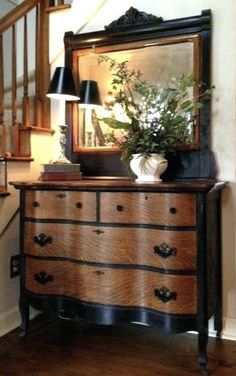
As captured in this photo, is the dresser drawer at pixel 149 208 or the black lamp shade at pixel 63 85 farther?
the black lamp shade at pixel 63 85

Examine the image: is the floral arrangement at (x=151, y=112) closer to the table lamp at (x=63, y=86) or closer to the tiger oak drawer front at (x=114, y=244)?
the table lamp at (x=63, y=86)

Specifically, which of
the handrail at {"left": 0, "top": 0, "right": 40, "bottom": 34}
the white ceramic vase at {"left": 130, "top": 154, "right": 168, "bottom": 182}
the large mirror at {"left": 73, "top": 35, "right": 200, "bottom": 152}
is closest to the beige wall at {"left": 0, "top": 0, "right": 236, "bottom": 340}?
the large mirror at {"left": 73, "top": 35, "right": 200, "bottom": 152}

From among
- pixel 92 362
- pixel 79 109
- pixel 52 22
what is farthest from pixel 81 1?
pixel 92 362

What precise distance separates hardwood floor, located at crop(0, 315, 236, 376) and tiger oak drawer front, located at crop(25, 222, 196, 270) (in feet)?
1.71

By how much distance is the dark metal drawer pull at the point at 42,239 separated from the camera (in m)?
2.11

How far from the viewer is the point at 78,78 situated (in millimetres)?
2559

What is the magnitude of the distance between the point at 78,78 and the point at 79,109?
0.69 ft

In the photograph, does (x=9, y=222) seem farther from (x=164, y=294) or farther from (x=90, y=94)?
(x=164, y=294)

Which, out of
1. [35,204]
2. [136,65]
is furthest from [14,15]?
[35,204]

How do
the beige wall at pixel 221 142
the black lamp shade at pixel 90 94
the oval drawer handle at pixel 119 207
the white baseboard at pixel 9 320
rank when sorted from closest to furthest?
the oval drawer handle at pixel 119 207 < the beige wall at pixel 221 142 < the white baseboard at pixel 9 320 < the black lamp shade at pixel 90 94

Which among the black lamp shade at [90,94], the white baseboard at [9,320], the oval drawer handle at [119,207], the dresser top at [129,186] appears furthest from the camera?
the black lamp shade at [90,94]

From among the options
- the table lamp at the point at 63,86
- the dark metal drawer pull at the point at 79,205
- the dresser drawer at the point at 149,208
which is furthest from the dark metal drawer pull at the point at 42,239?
the table lamp at the point at 63,86

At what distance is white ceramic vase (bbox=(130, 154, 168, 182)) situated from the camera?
6.85ft

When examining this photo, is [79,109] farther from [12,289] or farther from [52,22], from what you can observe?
[12,289]
